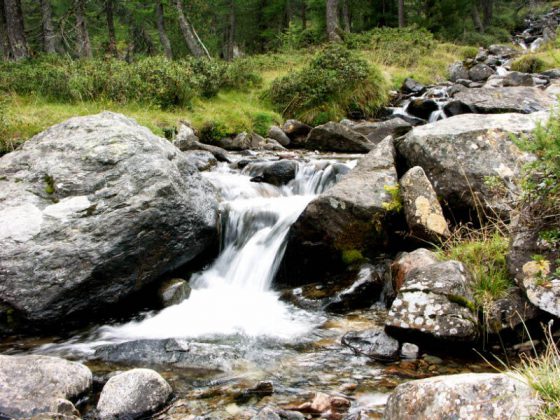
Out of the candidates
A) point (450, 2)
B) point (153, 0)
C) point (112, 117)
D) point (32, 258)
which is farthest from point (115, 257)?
point (450, 2)

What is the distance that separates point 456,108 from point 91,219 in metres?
13.3

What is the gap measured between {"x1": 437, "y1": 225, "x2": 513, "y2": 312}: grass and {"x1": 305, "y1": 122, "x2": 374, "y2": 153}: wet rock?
22.9ft

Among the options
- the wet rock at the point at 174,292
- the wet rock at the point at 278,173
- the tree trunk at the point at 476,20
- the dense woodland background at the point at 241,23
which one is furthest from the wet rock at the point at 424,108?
the tree trunk at the point at 476,20

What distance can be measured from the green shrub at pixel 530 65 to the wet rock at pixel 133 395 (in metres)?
23.7

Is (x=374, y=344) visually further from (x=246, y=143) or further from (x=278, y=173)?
(x=246, y=143)

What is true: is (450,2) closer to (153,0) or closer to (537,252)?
(153,0)

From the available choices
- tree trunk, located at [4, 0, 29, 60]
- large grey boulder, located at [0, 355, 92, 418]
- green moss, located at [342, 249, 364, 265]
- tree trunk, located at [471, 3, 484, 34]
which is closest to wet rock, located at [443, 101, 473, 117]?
green moss, located at [342, 249, 364, 265]

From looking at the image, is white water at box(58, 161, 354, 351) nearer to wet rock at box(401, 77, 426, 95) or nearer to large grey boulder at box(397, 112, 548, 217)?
large grey boulder at box(397, 112, 548, 217)

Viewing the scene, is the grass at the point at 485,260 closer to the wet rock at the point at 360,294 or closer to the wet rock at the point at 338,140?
the wet rock at the point at 360,294

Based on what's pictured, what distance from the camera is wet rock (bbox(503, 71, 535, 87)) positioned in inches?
742

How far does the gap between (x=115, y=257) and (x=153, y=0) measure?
24831 millimetres

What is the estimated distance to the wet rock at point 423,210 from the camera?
694 cm

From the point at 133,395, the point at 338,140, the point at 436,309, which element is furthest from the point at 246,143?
the point at 133,395

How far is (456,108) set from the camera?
1602 cm
